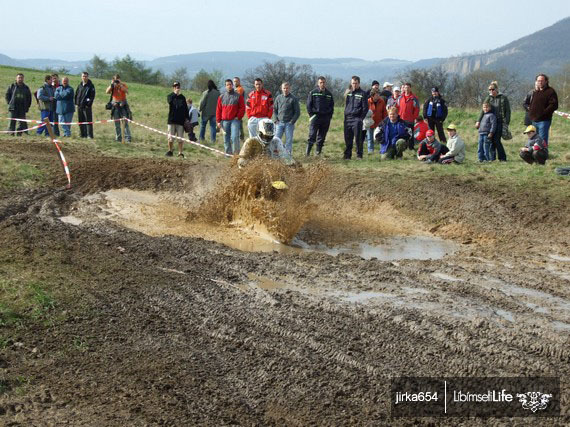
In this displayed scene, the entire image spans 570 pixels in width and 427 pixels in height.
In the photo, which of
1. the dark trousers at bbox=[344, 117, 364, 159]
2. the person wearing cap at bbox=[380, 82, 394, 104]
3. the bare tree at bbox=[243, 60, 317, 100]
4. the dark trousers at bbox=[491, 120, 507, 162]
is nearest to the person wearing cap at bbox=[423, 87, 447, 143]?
the person wearing cap at bbox=[380, 82, 394, 104]

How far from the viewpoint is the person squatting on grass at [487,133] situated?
17.6m

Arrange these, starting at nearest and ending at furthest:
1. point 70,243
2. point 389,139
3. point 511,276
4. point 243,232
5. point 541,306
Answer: point 541,306, point 511,276, point 70,243, point 243,232, point 389,139

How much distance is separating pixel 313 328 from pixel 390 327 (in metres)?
0.78

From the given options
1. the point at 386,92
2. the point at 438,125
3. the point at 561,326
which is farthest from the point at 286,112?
the point at 561,326

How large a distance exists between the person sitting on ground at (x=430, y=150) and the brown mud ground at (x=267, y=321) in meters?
4.52

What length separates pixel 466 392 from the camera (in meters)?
5.91

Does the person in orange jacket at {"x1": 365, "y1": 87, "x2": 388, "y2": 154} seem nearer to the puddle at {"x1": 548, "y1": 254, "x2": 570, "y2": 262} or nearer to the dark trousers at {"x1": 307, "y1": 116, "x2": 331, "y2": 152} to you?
the dark trousers at {"x1": 307, "y1": 116, "x2": 331, "y2": 152}

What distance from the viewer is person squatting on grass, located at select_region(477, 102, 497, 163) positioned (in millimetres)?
17609

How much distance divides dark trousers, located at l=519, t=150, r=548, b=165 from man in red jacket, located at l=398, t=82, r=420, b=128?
3.82 metres

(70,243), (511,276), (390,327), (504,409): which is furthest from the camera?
(70,243)

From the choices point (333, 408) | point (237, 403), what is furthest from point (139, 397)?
point (333, 408)

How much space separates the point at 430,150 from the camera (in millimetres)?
18016

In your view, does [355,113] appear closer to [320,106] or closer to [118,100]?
[320,106]

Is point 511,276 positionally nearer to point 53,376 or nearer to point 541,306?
point 541,306
